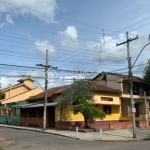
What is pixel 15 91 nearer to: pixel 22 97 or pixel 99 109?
pixel 22 97

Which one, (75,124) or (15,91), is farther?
(15,91)

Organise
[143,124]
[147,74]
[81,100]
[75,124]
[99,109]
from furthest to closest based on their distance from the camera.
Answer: [147,74] → [143,124] → [99,109] → [75,124] → [81,100]

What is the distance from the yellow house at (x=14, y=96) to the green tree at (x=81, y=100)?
48.2ft

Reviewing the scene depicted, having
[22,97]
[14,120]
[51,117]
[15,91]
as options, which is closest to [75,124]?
[51,117]

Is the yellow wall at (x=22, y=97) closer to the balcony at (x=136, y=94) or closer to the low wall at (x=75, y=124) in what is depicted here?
the low wall at (x=75, y=124)

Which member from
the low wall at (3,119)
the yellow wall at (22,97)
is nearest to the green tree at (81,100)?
the low wall at (3,119)

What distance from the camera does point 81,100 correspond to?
31.7 metres

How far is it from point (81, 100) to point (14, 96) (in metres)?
26.6

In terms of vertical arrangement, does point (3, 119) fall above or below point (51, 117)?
below

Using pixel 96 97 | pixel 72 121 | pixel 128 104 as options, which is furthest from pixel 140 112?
pixel 72 121

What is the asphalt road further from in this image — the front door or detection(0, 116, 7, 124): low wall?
detection(0, 116, 7, 124): low wall

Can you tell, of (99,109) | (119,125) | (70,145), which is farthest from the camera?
(99,109)

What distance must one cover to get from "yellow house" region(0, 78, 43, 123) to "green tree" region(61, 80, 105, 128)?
579 inches

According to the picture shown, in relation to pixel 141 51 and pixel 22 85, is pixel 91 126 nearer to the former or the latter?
pixel 141 51
